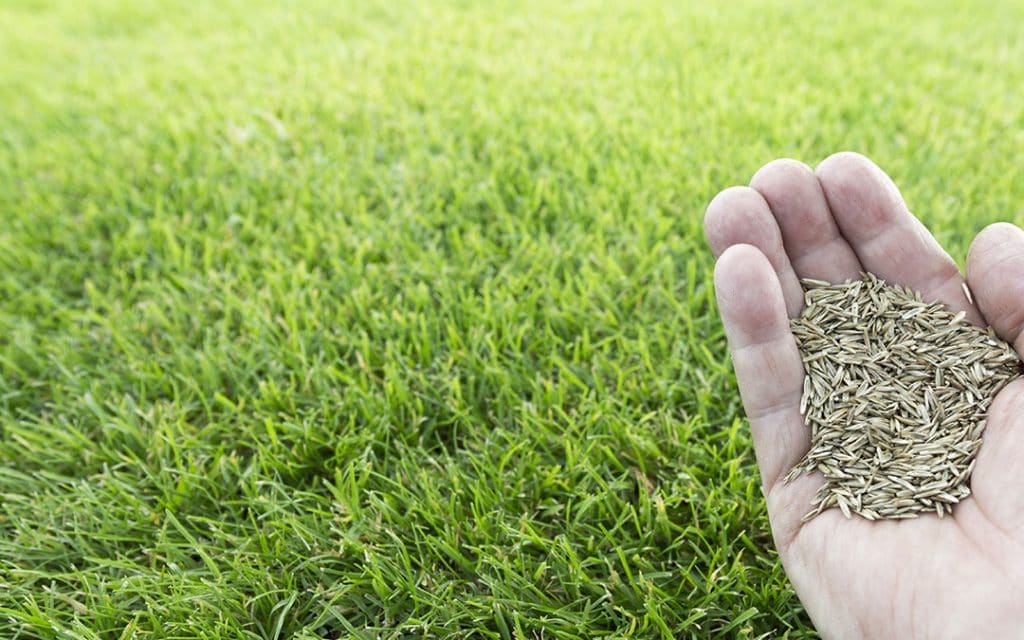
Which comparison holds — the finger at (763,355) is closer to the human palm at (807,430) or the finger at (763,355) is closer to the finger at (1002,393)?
the human palm at (807,430)

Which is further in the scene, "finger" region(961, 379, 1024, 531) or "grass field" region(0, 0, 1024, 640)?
"grass field" region(0, 0, 1024, 640)

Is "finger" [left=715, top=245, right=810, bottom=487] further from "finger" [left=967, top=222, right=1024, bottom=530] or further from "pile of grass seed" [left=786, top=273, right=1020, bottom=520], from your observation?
"finger" [left=967, top=222, right=1024, bottom=530]

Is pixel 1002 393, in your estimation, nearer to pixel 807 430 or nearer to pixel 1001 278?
pixel 1001 278

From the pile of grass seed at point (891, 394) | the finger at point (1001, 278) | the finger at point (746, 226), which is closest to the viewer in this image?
the pile of grass seed at point (891, 394)

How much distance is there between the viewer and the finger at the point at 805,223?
189 cm

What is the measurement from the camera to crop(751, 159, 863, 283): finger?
6.19 ft

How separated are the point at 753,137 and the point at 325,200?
1.81 m

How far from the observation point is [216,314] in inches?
99.4

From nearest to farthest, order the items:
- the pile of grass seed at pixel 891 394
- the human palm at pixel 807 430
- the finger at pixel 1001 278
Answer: the human palm at pixel 807 430 < the pile of grass seed at pixel 891 394 < the finger at pixel 1001 278

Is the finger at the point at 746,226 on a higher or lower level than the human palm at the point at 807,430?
higher

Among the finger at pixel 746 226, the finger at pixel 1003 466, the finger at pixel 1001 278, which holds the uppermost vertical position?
the finger at pixel 746 226

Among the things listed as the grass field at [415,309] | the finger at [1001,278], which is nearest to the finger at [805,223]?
the finger at [1001,278]

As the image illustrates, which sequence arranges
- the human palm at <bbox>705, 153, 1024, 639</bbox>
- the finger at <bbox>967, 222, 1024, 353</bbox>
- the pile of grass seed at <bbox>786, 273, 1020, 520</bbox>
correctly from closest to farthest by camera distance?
the human palm at <bbox>705, 153, 1024, 639</bbox> → the pile of grass seed at <bbox>786, 273, 1020, 520</bbox> → the finger at <bbox>967, 222, 1024, 353</bbox>

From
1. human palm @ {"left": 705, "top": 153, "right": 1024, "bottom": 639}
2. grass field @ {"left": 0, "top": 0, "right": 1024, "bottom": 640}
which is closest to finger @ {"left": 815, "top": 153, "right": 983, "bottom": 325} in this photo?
human palm @ {"left": 705, "top": 153, "right": 1024, "bottom": 639}
